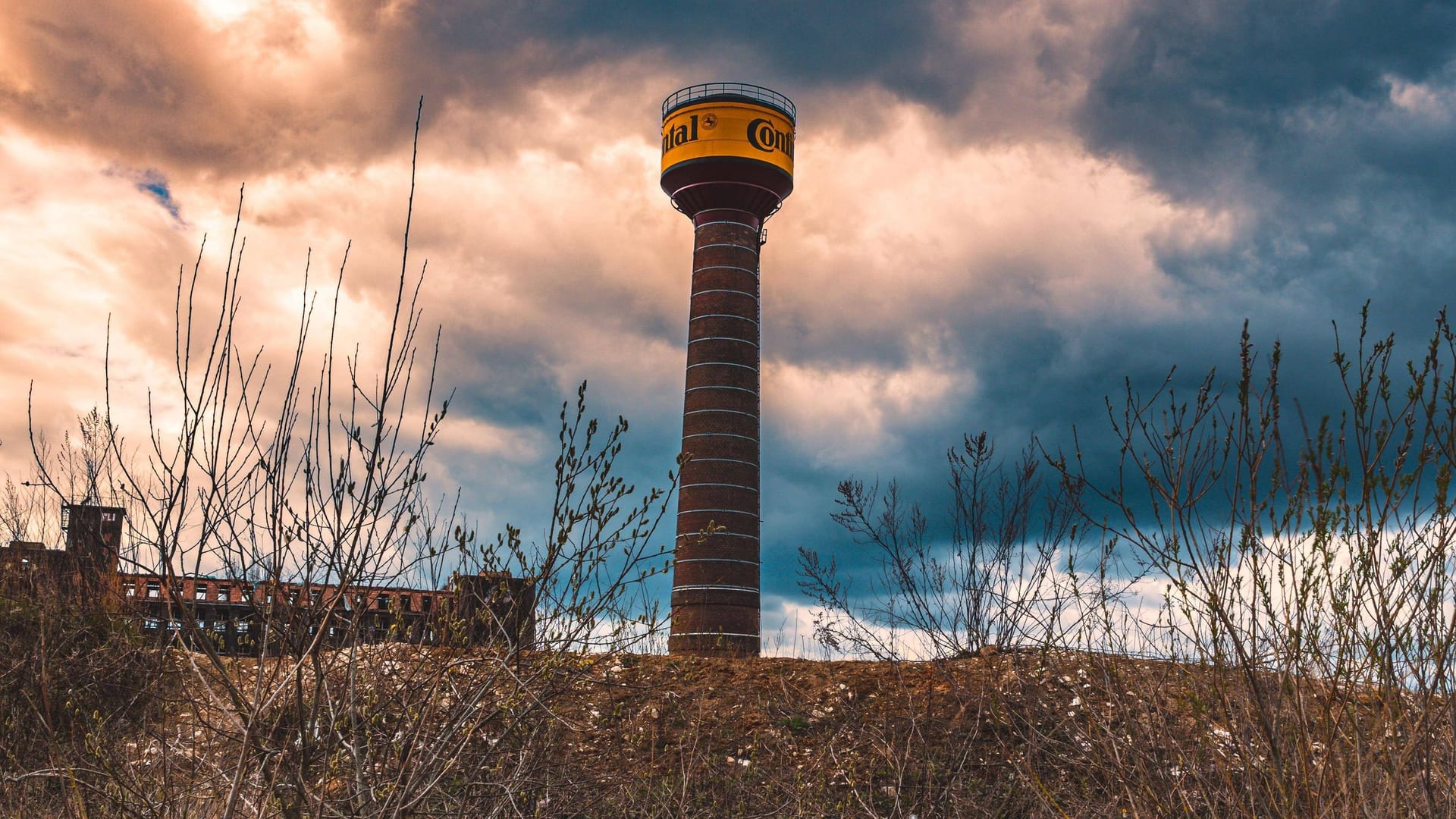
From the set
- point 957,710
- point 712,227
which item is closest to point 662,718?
point 957,710

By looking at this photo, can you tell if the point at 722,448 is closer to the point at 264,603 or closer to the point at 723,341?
the point at 723,341

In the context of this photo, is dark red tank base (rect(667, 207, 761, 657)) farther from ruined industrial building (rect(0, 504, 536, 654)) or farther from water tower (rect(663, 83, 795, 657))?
ruined industrial building (rect(0, 504, 536, 654))

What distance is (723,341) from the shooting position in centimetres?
2383

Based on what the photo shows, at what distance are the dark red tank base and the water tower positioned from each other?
1.0 inches

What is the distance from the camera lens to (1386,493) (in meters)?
3.43

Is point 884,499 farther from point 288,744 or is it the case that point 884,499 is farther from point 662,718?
point 288,744

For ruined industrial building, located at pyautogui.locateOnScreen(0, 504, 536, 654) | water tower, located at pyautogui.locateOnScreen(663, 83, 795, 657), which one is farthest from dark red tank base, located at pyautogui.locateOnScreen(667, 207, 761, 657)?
ruined industrial building, located at pyautogui.locateOnScreen(0, 504, 536, 654)

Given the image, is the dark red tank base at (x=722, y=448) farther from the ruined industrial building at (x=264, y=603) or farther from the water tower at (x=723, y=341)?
the ruined industrial building at (x=264, y=603)

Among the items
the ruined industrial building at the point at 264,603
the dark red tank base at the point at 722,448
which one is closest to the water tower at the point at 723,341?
the dark red tank base at the point at 722,448

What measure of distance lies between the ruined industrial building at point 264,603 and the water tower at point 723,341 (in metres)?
9.33

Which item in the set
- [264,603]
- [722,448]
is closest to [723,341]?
[722,448]

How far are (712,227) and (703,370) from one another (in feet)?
12.1

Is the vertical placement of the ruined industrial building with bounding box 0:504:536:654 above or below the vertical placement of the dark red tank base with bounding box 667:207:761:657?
below

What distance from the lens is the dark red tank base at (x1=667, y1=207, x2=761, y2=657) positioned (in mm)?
22516
